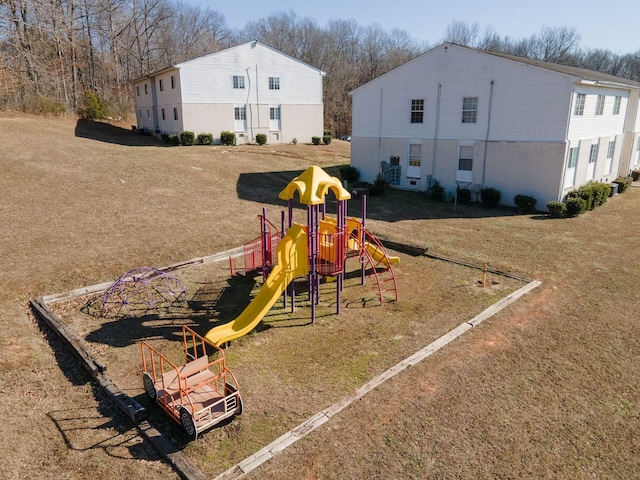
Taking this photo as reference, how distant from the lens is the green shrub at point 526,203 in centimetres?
2316

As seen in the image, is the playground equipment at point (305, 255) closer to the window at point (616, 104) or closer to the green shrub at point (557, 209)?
the green shrub at point (557, 209)

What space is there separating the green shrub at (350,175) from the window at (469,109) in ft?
26.7

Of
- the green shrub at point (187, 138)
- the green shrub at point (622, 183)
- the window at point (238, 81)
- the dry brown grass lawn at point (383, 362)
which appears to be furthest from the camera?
the window at point (238, 81)

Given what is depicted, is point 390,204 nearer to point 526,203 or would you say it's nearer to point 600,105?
point 526,203

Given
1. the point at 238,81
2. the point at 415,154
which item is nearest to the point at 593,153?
the point at 415,154

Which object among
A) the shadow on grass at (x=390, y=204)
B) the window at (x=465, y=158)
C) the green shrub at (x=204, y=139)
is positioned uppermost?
the green shrub at (x=204, y=139)

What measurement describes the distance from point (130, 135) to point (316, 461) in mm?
42921

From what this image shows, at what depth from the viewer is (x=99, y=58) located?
57656 millimetres

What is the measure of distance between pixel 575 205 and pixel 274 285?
1791 centimetres

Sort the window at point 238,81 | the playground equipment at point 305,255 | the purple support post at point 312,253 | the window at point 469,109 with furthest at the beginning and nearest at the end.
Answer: the window at point 238,81
the window at point 469,109
the purple support post at point 312,253
the playground equipment at point 305,255

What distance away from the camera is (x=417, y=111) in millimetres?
27125

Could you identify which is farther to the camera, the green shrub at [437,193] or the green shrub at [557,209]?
the green shrub at [437,193]

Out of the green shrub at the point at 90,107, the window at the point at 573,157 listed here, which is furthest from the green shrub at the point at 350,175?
the green shrub at the point at 90,107

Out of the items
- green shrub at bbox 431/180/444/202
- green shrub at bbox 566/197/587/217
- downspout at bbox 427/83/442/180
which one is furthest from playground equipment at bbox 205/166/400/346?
downspout at bbox 427/83/442/180
